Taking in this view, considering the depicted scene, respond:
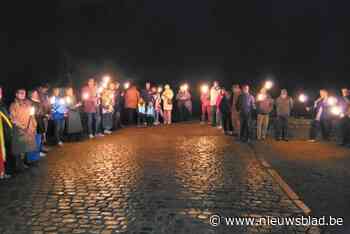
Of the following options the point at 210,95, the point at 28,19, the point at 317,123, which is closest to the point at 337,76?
the point at 210,95

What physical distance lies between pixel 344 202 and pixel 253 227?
2345 mm

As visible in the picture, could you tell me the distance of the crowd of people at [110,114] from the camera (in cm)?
1078

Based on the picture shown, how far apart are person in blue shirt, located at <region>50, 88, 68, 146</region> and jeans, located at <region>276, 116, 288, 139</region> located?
7.62 metres

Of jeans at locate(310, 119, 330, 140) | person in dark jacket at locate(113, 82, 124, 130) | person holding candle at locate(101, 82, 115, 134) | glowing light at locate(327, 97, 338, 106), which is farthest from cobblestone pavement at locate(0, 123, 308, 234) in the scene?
person in dark jacket at locate(113, 82, 124, 130)

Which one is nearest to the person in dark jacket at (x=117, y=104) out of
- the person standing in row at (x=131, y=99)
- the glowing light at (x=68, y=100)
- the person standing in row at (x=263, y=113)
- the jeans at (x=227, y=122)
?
the person standing in row at (x=131, y=99)

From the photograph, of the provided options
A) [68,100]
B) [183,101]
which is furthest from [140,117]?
[68,100]

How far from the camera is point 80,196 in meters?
8.42

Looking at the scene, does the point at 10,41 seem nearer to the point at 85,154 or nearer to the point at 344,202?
the point at 85,154

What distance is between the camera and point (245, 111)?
15969 millimetres

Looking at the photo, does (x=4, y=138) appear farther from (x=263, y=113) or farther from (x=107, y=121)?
(x=263, y=113)

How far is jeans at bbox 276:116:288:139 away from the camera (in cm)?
1623

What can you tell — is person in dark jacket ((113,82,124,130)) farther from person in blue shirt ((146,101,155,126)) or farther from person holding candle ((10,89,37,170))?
person holding candle ((10,89,37,170))

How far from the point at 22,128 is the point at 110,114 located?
7536mm

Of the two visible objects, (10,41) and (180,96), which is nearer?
(10,41)
